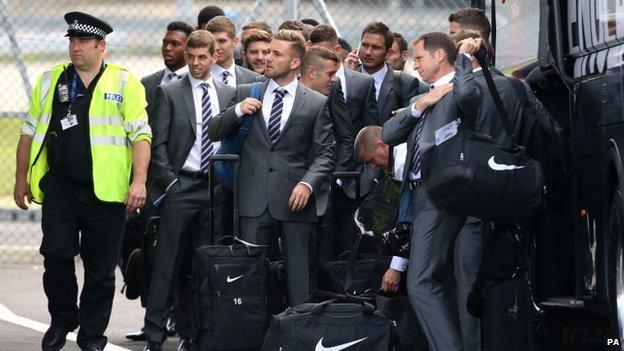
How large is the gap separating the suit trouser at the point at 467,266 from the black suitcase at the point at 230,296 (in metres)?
1.30

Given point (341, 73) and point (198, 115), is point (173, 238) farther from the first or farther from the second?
point (341, 73)

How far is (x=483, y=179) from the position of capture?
29.0ft

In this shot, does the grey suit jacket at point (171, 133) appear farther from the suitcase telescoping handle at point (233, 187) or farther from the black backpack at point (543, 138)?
the black backpack at point (543, 138)

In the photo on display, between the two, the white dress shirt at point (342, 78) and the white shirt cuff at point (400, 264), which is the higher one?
the white dress shirt at point (342, 78)

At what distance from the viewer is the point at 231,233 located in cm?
1104

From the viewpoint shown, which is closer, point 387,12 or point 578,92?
point 578,92

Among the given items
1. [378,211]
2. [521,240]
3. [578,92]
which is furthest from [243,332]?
[578,92]

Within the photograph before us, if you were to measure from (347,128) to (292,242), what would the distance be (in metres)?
0.97

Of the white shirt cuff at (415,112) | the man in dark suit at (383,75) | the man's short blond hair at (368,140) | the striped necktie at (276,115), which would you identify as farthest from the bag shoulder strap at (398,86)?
the white shirt cuff at (415,112)

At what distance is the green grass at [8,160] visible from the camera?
19.3m

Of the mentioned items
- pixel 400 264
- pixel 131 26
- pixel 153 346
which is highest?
pixel 131 26

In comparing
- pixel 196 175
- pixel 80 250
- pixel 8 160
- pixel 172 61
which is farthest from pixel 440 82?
pixel 8 160

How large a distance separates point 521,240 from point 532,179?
591 mm

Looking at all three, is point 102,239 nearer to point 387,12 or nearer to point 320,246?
point 320,246
